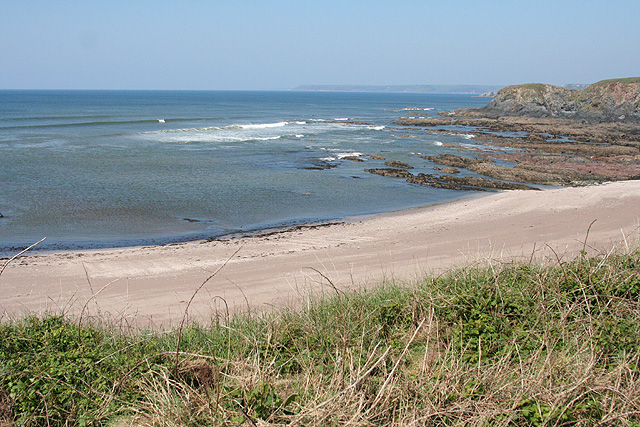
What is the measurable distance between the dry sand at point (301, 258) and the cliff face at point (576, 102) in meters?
55.5

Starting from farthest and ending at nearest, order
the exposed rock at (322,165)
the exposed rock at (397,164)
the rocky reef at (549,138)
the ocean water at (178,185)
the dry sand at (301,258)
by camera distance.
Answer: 1. the exposed rock at (397,164)
2. the exposed rock at (322,165)
3. the rocky reef at (549,138)
4. the ocean water at (178,185)
5. the dry sand at (301,258)

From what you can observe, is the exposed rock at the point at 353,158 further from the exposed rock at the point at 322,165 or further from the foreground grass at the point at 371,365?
the foreground grass at the point at 371,365

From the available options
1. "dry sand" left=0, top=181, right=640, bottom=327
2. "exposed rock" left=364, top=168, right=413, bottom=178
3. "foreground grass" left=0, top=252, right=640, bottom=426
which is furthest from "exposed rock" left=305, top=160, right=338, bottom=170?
"foreground grass" left=0, top=252, right=640, bottom=426

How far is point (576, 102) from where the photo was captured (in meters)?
70.0

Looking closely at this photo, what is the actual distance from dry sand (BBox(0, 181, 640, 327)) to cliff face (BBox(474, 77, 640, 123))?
55524mm

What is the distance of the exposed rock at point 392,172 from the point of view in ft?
88.0

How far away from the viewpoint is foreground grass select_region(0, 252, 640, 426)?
3.36 m

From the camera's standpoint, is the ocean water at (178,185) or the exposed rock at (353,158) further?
the exposed rock at (353,158)

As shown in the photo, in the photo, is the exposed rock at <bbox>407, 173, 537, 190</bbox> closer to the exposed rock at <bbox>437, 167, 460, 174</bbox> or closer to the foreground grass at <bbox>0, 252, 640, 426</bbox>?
the exposed rock at <bbox>437, 167, 460, 174</bbox>

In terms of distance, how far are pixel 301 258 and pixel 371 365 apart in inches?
301

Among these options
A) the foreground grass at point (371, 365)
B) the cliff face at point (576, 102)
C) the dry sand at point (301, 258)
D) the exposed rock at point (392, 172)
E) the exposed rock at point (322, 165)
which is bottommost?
the dry sand at point (301, 258)

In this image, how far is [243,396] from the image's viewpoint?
3.45 metres

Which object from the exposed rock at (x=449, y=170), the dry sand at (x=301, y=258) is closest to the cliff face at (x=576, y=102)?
the exposed rock at (x=449, y=170)

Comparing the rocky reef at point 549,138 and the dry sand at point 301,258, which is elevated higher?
the rocky reef at point 549,138
